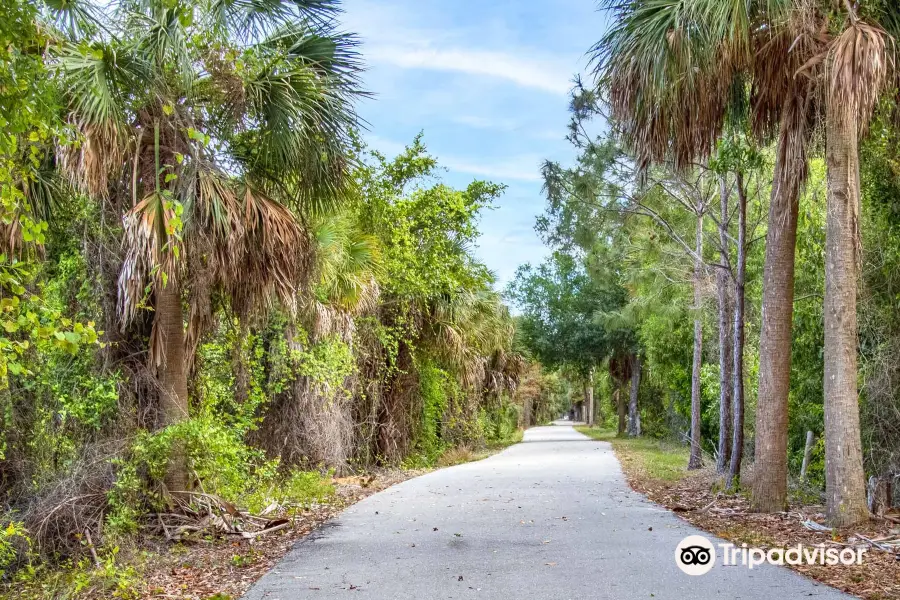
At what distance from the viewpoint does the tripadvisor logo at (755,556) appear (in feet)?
23.2

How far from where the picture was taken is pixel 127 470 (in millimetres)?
8797

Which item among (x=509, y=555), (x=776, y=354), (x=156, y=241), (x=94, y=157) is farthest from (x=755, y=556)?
(x=94, y=157)

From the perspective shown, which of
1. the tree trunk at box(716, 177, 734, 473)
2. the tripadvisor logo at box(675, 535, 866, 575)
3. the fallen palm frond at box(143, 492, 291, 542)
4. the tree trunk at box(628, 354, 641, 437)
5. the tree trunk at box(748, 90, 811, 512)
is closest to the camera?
the tripadvisor logo at box(675, 535, 866, 575)

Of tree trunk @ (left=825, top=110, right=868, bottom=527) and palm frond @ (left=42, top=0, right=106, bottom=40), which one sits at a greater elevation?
palm frond @ (left=42, top=0, right=106, bottom=40)

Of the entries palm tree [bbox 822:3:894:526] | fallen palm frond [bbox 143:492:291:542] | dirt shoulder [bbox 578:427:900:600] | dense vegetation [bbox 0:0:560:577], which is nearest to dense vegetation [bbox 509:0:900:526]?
palm tree [bbox 822:3:894:526]

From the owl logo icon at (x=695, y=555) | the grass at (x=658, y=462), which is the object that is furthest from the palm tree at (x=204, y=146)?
the grass at (x=658, y=462)

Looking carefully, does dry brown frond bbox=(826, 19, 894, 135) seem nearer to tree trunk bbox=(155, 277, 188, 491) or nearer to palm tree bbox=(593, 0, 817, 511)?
palm tree bbox=(593, 0, 817, 511)

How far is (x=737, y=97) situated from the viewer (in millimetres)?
10672

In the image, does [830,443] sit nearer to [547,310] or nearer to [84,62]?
[84,62]

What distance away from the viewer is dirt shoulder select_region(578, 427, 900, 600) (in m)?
6.40

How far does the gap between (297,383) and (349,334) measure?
5.80 feet

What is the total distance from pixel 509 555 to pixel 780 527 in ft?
11.1

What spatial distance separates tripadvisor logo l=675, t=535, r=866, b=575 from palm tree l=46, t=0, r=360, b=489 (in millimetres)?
5473

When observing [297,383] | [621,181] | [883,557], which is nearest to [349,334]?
[297,383]
